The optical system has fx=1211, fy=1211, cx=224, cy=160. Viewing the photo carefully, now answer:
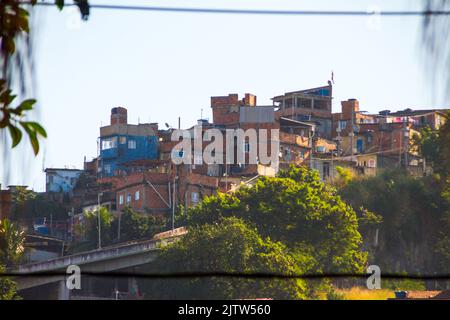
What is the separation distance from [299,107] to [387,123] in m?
3.59

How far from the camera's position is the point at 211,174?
135 feet

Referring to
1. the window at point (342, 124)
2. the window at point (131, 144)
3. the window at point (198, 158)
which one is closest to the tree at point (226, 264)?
the window at point (198, 158)

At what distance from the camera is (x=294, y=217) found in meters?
31.8

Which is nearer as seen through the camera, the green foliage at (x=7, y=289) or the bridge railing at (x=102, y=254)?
the green foliage at (x=7, y=289)

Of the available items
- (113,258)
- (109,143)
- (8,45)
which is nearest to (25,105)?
(8,45)

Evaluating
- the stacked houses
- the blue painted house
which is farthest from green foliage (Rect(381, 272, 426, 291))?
the blue painted house

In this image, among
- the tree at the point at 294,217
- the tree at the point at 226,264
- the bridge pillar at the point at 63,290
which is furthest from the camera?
the tree at the point at 294,217

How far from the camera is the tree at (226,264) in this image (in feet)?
85.9

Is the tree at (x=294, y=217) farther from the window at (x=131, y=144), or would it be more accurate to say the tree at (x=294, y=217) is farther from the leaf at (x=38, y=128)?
the leaf at (x=38, y=128)

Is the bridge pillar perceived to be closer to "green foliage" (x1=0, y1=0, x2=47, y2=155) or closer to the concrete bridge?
the concrete bridge

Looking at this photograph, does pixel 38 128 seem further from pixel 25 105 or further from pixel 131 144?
pixel 131 144

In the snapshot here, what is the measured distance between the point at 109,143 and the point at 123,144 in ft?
1.97
